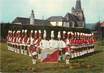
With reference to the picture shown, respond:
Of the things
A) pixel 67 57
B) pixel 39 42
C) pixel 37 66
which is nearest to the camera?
pixel 37 66

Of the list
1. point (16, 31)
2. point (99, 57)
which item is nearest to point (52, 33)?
point (16, 31)

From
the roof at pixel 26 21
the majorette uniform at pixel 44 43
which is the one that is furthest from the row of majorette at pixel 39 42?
the roof at pixel 26 21

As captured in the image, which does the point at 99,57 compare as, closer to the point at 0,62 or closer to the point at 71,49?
the point at 71,49

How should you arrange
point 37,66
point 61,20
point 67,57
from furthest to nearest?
1. point 61,20
2. point 67,57
3. point 37,66

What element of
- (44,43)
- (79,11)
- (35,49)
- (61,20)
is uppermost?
(79,11)

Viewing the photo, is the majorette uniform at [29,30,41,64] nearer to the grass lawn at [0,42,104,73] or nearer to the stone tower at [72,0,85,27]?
the grass lawn at [0,42,104,73]

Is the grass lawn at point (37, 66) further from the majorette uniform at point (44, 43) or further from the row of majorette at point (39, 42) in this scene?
the majorette uniform at point (44, 43)

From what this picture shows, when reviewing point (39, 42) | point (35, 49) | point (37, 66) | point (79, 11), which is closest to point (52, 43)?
point (39, 42)

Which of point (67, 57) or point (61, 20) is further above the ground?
point (61, 20)

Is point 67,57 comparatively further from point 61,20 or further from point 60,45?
point 61,20

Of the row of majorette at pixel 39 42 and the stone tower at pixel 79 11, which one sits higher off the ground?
the stone tower at pixel 79 11

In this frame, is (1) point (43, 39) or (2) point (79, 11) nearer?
(1) point (43, 39)
